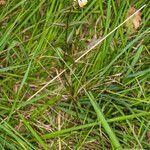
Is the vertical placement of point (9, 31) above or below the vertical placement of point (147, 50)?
above

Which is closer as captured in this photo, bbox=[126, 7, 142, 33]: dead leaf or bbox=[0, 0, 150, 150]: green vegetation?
bbox=[0, 0, 150, 150]: green vegetation

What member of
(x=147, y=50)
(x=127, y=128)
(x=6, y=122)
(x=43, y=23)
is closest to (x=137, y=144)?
(x=127, y=128)

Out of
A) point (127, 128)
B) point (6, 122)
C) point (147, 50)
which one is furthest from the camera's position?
point (147, 50)

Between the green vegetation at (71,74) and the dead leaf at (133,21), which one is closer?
the green vegetation at (71,74)

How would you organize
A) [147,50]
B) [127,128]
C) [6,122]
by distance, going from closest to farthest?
[6,122]
[127,128]
[147,50]

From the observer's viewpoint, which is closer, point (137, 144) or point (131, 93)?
point (137, 144)

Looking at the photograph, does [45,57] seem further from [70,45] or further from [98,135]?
[98,135]

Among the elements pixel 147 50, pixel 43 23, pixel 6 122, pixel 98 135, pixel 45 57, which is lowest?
pixel 98 135

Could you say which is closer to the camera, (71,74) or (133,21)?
(71,74)
